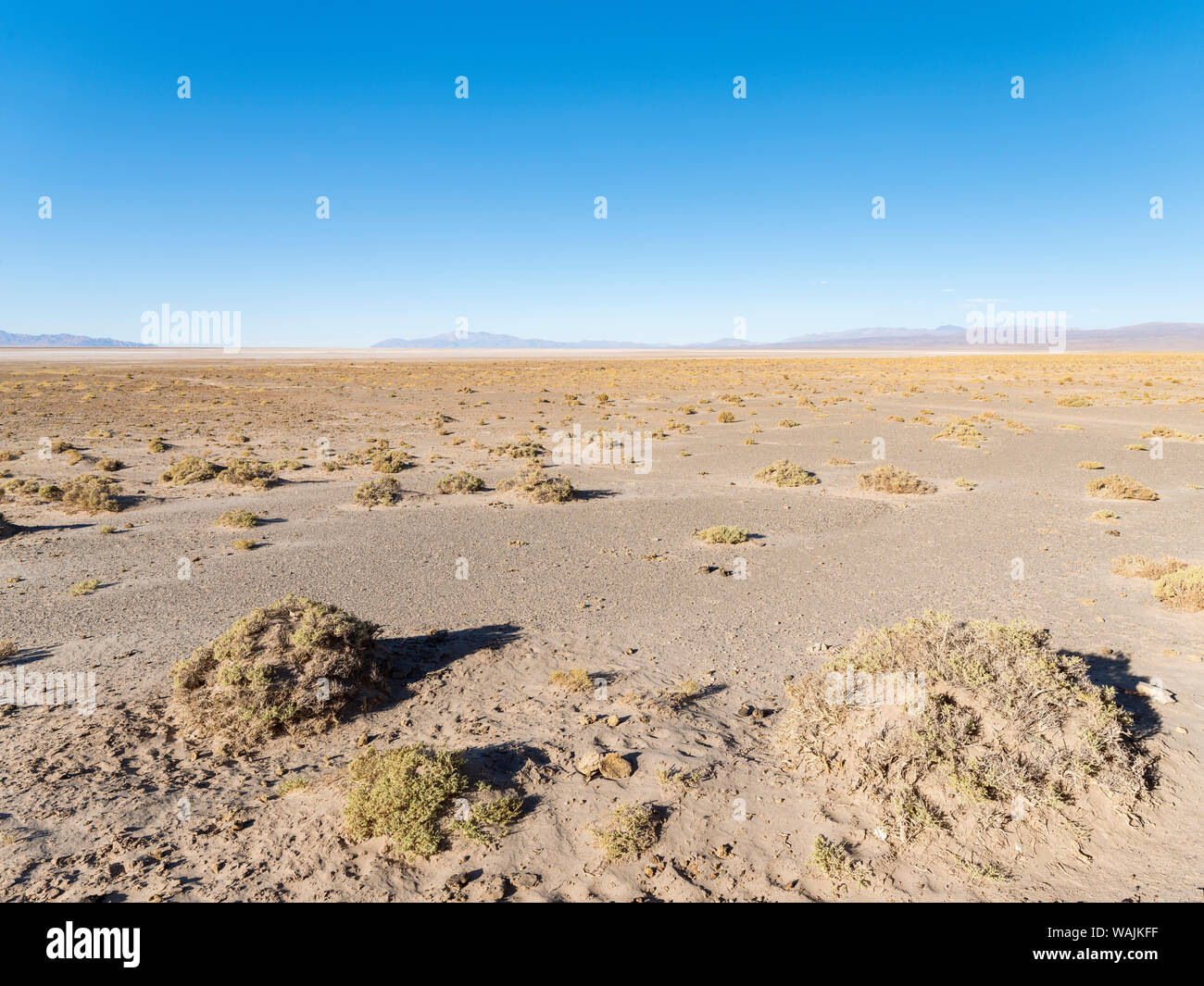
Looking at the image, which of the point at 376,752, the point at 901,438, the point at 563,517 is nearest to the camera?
the point at 376,752

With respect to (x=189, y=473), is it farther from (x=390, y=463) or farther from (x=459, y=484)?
(x=459, y=484)

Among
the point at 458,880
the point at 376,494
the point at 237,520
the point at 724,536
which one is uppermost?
the point at 376,494

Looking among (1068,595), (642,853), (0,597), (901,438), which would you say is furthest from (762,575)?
(901,438)

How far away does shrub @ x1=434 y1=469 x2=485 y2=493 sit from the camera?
19.2 meters

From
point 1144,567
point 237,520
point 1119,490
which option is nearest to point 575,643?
point 1144,567

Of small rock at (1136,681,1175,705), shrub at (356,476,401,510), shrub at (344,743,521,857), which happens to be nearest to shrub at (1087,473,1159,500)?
small rock at (1136,681,1175,705)

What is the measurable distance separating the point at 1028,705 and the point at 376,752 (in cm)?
614

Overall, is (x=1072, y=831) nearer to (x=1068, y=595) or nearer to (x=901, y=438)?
(x=1068, y=595)

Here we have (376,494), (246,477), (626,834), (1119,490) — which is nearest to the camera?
(626,834)

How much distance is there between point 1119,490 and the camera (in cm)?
1705

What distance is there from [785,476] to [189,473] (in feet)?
62.7

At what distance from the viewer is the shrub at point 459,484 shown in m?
19.2
